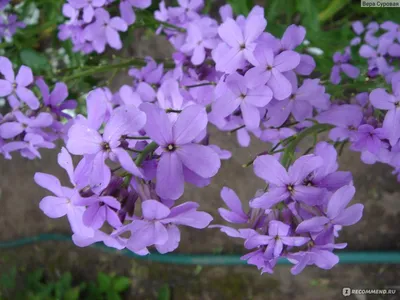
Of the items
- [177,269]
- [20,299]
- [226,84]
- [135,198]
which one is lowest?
[20,299]

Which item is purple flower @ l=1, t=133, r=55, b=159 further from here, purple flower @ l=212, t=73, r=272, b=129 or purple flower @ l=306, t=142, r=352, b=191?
purple flower @ l=306, t=142, r=352, b=191

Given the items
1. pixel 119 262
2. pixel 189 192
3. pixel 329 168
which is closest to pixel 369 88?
pixel 329 168

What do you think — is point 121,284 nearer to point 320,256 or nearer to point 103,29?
point 103,29

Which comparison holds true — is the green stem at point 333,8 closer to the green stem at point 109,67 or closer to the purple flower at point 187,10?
the purple flower at point 187,10

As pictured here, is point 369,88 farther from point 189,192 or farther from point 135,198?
point 189,192

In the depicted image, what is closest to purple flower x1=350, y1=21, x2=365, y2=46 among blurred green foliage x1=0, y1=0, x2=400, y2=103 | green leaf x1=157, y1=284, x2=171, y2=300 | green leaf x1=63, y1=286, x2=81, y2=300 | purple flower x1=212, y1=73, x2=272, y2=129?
blurred green foliage x1=0, y1=0, x2=400, y2=103

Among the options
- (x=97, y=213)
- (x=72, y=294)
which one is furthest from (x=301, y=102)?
(x=72, y=294)

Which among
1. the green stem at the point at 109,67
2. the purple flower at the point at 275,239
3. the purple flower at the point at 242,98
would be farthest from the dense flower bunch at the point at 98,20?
the purple flower at the point at 275,239

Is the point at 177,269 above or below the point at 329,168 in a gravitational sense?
below
